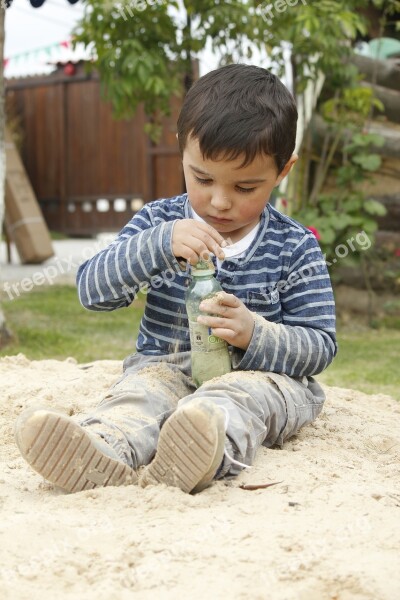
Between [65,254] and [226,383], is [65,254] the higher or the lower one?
the lower one

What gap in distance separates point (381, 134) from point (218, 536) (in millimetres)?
4677

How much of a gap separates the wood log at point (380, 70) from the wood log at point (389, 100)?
0.25 feet

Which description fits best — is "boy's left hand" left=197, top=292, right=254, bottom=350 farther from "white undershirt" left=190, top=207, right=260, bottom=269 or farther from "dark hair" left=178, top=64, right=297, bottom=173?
"dark hair" left=178, top=64, right=297, bottom=173

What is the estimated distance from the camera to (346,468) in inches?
81.9

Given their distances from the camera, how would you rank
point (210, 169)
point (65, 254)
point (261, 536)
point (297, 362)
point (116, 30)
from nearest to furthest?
1. point (261, 536)
2. point (210, 169)
3. point (297, 362)
4. point (116, 30)
5. point (65, 254)

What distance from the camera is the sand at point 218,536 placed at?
1393 millimetres

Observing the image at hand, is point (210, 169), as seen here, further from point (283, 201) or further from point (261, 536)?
point (283, 201)

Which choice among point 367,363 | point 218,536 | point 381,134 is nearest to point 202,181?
point 218,536

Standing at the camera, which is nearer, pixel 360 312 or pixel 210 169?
pixel 210 169

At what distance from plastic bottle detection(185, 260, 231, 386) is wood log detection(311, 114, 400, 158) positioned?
3.86 m

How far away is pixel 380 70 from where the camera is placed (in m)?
6.15

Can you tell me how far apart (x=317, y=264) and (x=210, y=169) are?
1.54ft

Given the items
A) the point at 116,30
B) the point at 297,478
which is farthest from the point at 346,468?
the point at 116,30

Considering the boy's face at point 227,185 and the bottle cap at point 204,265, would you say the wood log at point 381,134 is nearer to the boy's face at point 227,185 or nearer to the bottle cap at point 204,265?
the boy's face at point 227,185
